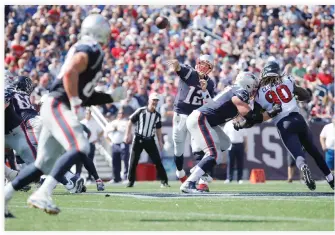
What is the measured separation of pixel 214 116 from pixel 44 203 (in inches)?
151

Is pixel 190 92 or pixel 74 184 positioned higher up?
pixel 190 92

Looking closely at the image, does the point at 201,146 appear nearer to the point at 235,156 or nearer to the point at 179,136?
the point at 179,136

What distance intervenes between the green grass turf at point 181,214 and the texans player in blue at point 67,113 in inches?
13.7

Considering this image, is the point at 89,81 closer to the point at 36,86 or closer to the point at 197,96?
the point at 197,96

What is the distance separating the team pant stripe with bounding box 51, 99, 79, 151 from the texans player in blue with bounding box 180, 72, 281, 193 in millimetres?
3005

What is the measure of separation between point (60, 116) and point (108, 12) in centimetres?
1300

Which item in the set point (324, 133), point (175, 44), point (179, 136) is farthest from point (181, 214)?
point (175, 44)

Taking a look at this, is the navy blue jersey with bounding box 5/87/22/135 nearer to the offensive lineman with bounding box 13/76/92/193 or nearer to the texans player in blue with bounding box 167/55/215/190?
the offensive lineman with bounding box 13/76/92/193

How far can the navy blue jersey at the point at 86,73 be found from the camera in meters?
7.33

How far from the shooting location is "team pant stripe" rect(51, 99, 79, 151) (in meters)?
7.18

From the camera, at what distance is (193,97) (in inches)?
477

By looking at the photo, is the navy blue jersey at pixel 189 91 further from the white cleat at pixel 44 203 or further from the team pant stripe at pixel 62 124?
the white cleat at pixel 44 203

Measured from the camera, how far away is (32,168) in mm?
7492

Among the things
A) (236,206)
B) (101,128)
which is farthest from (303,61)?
(236,206)
